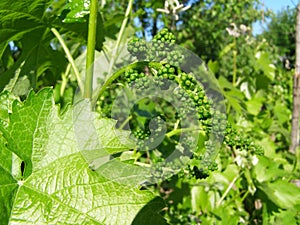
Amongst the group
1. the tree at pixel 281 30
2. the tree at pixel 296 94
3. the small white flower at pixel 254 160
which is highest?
the tree at pixel 281 30

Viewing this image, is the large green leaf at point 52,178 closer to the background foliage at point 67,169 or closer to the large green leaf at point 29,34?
the background foliage at point 67,169

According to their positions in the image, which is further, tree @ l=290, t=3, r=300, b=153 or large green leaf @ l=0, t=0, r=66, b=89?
tree @ l=290, t=3, r=300, b=153

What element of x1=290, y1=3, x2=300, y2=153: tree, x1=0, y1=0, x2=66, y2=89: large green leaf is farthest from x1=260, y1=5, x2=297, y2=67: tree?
x1=0, y1=0, x2=66, y2=89: large green leaf

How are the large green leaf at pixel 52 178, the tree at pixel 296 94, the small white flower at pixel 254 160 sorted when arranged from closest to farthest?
the large green leaf at pixel 52 178 → the tree at pixel 296 94 → the small white flower at pixel 254 160

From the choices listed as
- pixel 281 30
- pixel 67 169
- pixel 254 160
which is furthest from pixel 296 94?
pixel 281 30

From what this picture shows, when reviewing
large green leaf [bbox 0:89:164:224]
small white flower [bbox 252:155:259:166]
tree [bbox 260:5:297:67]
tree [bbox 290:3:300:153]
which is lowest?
small white flower [bbox 252:155:259:166]

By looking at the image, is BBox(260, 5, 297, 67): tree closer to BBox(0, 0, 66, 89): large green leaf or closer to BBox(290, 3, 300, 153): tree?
BBox(290, 3, 300, 153): tree

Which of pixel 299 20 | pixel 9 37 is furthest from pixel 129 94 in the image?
pixel 9 37

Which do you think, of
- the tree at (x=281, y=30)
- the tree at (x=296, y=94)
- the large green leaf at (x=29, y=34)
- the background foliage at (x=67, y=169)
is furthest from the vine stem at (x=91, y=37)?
the tree at (x=281, y=30)

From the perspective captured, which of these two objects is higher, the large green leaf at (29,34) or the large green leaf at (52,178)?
the large green leaf at (29,34)
